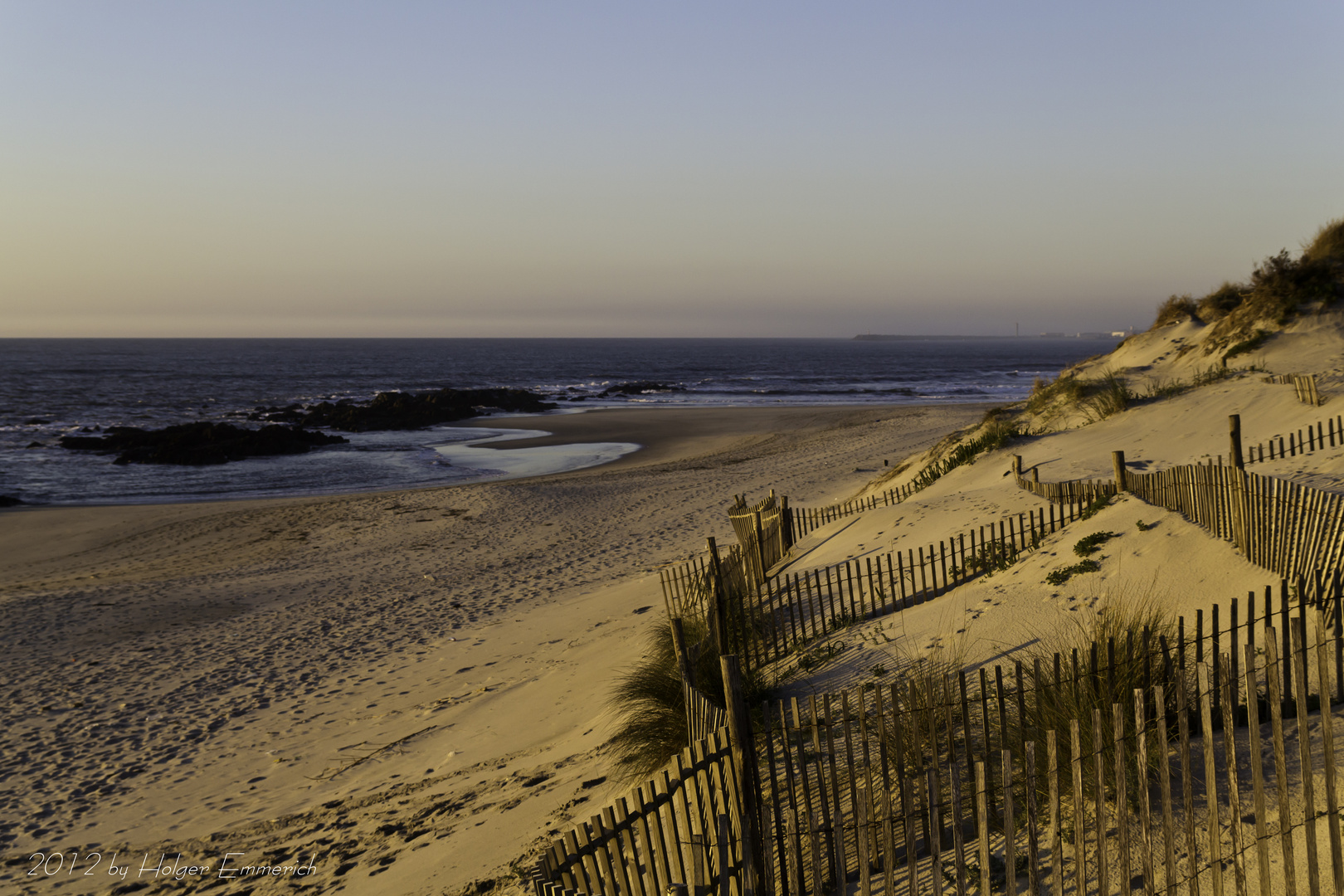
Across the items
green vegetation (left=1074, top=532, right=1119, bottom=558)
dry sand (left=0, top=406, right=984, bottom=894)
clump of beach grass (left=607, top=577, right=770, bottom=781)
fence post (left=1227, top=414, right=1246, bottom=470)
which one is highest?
fence post (left=1227, top=414, right=1246, bottom=470)

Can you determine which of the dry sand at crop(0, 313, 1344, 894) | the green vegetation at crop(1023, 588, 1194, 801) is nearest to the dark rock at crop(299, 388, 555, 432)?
the dry sand at crop(0, 313, 1344, 894)

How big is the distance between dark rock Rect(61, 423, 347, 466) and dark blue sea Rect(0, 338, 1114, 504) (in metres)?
1.01

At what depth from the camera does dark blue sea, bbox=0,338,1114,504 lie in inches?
1150

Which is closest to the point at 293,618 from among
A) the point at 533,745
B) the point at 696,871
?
the point at 533,745

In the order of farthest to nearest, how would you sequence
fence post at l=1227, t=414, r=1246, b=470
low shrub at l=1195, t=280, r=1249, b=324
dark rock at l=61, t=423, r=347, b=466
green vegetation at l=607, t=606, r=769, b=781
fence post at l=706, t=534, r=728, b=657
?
dark rock at l=61, t=423, r=347, b=466 → low shrub at l=1195, t=280, r=1249, b=324 → fence post at l=1227, t=414, r=1246, b=470 → fence post at l=706, t=534, r=728, b=657 → green vegetation at l=607, t=606, r=769, b=781

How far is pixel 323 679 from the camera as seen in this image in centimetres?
1012

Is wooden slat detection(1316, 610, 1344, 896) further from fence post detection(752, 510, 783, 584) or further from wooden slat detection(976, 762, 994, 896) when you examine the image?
fence post detection(752, 510, 783, 584)

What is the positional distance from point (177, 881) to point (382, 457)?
2947 cm

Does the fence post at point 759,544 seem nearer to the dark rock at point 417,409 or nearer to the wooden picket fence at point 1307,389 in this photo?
the wooden picket fence at point 1307,389

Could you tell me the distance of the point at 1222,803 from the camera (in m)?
3.74

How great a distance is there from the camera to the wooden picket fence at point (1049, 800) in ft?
10.3

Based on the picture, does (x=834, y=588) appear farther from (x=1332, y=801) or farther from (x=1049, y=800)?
(x=1332, y=801)

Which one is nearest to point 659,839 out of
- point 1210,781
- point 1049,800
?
point 1049,800

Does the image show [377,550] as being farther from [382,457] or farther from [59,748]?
[382,457]
